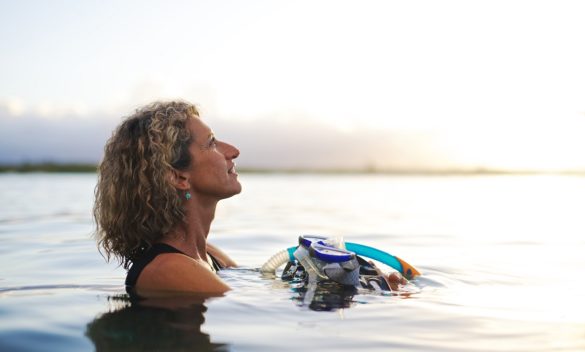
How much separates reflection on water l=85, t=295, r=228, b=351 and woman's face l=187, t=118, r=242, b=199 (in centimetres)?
89

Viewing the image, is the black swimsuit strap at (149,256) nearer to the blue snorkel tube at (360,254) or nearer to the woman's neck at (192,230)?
the woman's neck at (192,230)

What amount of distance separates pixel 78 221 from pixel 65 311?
1030 centimetres

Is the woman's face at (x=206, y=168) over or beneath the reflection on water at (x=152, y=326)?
over

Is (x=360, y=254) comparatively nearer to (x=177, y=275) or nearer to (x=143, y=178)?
(x=177, y=275)

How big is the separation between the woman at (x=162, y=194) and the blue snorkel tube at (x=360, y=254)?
802 millimetres

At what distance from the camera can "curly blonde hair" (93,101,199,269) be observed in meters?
4.92

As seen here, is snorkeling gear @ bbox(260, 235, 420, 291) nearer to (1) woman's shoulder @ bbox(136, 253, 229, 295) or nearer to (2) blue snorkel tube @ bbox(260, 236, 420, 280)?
(2) blue snorkel tube @ bbox(260, 236, 420, 280)

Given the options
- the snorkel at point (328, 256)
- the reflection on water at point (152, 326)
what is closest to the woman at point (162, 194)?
the reflection on water at point (152, 326)

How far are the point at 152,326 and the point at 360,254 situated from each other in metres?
2.03

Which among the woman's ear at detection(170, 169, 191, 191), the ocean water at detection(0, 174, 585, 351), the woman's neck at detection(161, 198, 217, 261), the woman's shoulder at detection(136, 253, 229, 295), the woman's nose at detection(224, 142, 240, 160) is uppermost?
the woman's nose at detection(224, 142, 240, 160)

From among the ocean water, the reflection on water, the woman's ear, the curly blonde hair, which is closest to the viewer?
the reflection on water

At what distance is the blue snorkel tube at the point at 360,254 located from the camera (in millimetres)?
5390

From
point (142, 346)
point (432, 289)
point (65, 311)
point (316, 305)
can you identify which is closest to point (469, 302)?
point (432, 289)

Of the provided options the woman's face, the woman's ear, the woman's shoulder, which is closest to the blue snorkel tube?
the woman's face
